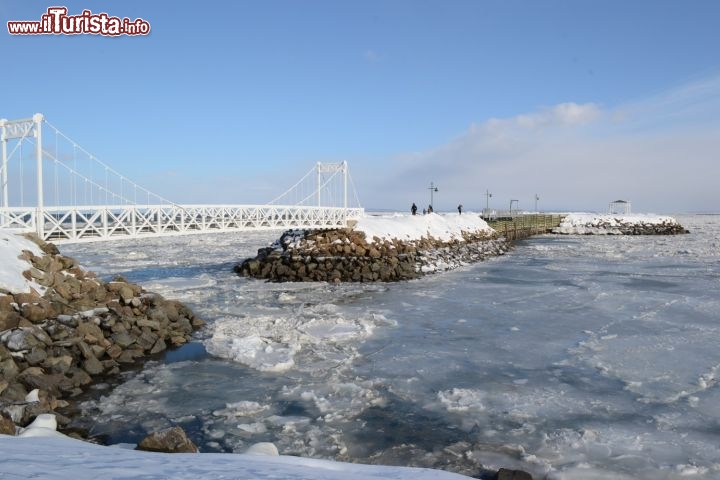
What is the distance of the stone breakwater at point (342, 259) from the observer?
19.5m

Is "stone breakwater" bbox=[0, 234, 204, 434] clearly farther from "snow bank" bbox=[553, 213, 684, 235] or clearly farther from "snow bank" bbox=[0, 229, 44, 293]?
"snow bank" bbox=[553, 213, 684, 235]

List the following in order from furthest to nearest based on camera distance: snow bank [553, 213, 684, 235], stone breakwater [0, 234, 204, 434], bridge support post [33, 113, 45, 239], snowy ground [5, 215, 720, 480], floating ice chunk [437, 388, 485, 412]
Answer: snow bank [553, 213, 684, 235] → bridge support post [33, 113, 45, 239] → stone breakwater [0, 234, 204, 434] → floating ice chunk [437, 388, 485, 412] → snowy ground [5, 215, 720, 480]

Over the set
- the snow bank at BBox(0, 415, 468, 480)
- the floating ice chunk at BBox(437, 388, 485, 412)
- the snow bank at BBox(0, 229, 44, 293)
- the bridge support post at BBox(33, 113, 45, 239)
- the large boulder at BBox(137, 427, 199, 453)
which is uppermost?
the bridge support post at BBox(33, 113, 45, 239)

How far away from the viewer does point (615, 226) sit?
58.5 meters

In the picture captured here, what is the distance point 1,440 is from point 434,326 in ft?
27.1

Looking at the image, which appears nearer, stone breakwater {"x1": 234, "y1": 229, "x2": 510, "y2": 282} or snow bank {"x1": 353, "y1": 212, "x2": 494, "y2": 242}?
stone breakwater {"x1": 234, "y1": 229, "x2": 510, "y2": 282}

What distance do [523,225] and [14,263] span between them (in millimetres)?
49681

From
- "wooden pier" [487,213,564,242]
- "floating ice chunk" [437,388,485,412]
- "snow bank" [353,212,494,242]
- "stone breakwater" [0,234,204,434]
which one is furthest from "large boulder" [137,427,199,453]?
"wooden pier" [487,213,564,242]

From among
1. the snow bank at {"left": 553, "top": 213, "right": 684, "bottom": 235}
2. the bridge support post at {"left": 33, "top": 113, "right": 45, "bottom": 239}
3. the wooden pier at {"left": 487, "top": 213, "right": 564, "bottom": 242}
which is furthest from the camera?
the snow bank at {"left": 553, "top": 213, "right": 684, "bottom": 235}

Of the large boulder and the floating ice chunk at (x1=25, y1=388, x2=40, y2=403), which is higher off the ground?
the large boulder

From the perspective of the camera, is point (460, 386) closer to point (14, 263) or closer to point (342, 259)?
point (14, 263)

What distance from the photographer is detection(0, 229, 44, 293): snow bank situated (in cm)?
898

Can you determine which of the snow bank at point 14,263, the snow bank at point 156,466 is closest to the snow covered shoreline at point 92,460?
the snow bank at point 156,466

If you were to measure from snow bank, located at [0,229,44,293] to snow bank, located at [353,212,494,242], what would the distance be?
46.7ft
